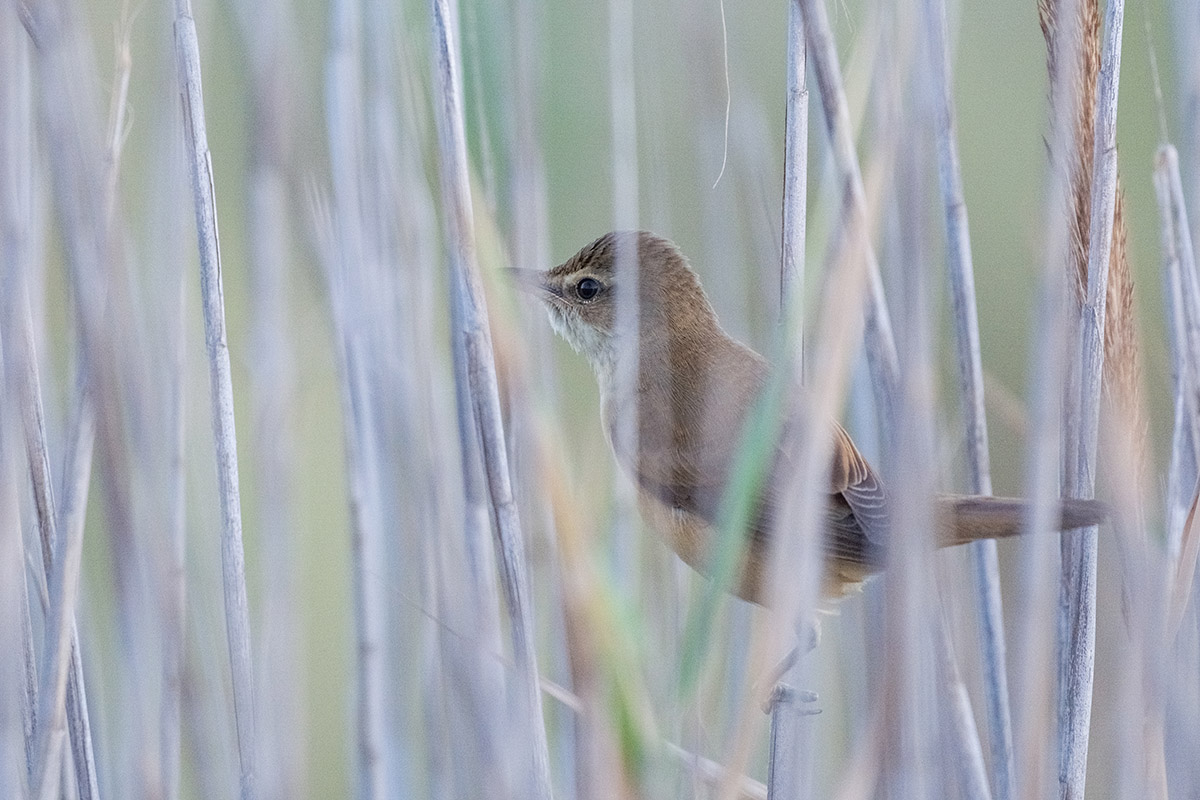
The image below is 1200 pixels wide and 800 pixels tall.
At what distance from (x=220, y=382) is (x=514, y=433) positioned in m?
0.49

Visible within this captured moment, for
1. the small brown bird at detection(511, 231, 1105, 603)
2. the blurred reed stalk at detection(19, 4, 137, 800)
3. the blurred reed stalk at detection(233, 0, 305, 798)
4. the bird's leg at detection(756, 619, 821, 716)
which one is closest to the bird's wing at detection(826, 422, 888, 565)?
the small brown bird at detection(511, 231, 1105, 603)

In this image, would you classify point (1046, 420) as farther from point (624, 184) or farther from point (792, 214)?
point (624, 184)

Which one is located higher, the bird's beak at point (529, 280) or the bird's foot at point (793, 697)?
the bird's beak at point (529, 280)

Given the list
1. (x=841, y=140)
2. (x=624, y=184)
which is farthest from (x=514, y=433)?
(x=841, y=140)

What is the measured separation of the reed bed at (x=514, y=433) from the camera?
1536 mm

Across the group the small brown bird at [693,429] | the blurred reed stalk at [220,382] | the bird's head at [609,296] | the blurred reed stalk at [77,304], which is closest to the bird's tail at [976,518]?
the small brown bird at [693,429]

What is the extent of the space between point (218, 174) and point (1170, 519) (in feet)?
11.9

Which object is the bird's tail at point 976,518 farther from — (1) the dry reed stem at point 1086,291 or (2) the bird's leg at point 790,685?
(2) the bird's leg at point 790,685

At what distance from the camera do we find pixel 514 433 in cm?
197

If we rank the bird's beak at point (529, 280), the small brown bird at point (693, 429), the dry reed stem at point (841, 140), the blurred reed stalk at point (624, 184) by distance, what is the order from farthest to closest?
the bird's beak at point (529, 280)
the blurred reed stalk at point (624, 184)
the small brown bird at point (693, 429)
the dry reed stem at point (841, 140)

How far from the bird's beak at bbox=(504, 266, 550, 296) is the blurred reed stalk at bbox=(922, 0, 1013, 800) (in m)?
0.78

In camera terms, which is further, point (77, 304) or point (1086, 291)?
point (1086, 291)

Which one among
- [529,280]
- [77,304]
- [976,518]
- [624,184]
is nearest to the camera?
[77,304]

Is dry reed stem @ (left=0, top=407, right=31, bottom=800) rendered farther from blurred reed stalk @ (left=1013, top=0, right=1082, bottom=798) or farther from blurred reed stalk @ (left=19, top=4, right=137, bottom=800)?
blurred reed stalk @ (left=1013, top=0, right=1082, bottom=798)
